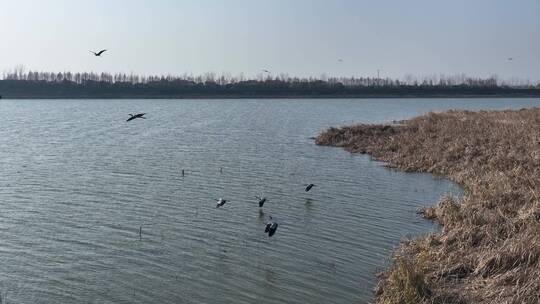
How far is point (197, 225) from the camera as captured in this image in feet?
59.4

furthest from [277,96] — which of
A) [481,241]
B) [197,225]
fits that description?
[481,241]

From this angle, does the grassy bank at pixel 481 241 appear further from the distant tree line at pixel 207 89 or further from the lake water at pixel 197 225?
the distant tree line at pixel 207 89

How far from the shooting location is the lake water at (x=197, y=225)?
1284 cm

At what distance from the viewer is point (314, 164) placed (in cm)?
3331

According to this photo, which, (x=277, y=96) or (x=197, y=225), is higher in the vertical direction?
(x=277, y=96)

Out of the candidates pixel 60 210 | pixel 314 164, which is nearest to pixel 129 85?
pixel 314 164

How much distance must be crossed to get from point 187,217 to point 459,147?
1885cm

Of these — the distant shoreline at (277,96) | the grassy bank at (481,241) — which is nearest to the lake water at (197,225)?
the grassy bank at (481,241)

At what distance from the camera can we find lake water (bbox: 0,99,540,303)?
1284cm

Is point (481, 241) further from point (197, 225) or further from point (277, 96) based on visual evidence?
point (277, 96)

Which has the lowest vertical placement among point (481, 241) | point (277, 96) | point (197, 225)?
A: point (197, 225)

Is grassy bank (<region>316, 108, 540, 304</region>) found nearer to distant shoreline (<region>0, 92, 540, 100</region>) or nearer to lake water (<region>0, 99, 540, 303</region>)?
lake water (<region>0, 99, 540, 303</region>)

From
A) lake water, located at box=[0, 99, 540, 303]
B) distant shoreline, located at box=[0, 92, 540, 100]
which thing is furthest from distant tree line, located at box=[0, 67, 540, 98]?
lake water, located at box=[0, 99, 540, 303]

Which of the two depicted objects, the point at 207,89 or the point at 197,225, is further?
the point at 207,89
